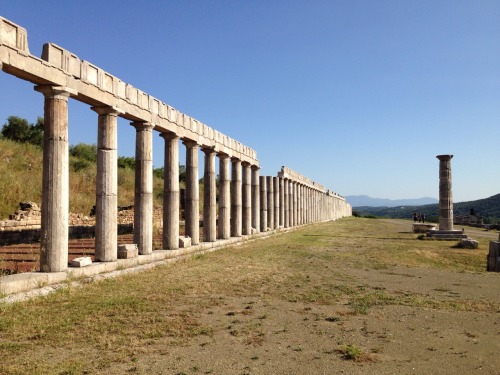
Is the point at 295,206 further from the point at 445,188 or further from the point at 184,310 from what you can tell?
the point at 184,310

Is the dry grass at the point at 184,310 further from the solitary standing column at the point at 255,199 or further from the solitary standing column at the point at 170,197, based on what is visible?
the solitary standing column at the point at 255,199

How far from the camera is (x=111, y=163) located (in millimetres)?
13195

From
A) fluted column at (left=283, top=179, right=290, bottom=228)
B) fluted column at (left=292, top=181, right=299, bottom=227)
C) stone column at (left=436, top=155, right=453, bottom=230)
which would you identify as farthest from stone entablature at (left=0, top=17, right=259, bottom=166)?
fluted column at (left=292, top=181, right=299, bottom=227)

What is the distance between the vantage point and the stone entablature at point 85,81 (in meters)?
9.65

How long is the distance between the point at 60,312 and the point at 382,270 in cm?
990

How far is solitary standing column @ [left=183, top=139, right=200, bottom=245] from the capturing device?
19.3m

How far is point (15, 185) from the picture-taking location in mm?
27734

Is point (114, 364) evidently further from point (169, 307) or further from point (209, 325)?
point (169, 307)

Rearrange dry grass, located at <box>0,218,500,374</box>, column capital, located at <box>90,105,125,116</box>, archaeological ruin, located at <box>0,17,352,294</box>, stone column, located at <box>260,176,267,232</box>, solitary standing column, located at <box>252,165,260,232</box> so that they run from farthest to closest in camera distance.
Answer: stone column, located at <box>260,176,267,232</box> → solitary standing column, located at <box>252,165,260,232</box> → column capital, located at <box>90,105,125,116</box> → archaeological ruin, located at <box>0,17,352,294</box> → dry grass, located at <box>0,218,500,374</box>

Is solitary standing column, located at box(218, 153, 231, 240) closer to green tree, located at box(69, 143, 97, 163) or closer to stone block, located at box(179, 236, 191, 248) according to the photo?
stone block, located at box(179, 236, 191, 248)

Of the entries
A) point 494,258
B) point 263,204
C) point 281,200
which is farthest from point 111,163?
point 281,200

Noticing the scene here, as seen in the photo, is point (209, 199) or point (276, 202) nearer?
point (209, 199)

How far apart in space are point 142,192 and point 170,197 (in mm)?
2017

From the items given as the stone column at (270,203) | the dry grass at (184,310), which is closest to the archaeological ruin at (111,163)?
the dry grass at (184,310)
